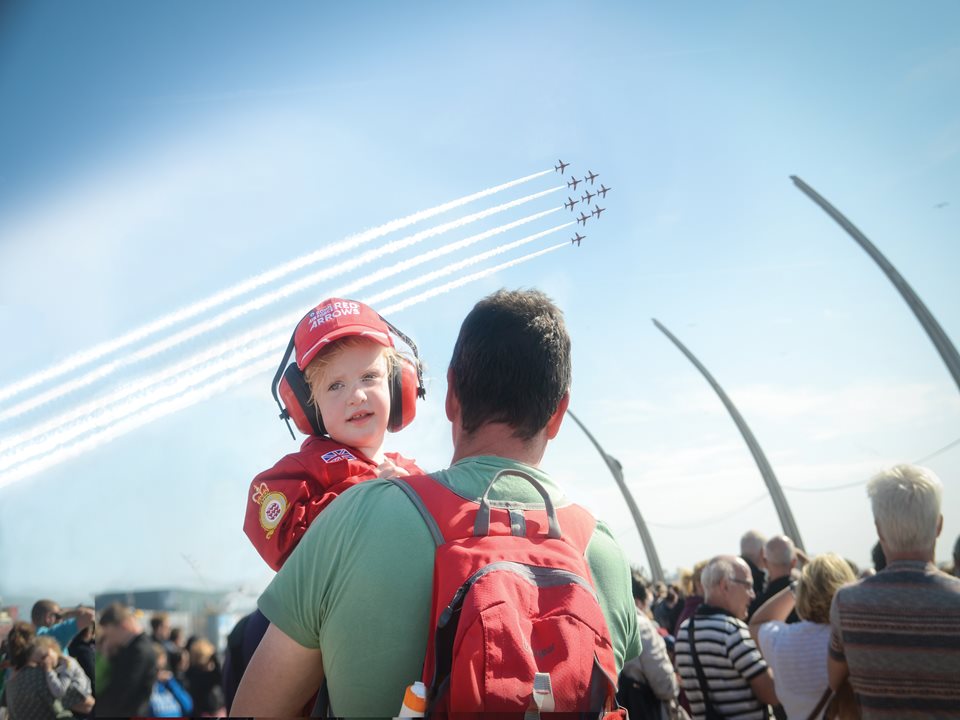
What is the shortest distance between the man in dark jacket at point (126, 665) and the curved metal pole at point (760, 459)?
28.0 meters

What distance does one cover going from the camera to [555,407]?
266cm

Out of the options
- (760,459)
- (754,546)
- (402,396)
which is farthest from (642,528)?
(402,396)

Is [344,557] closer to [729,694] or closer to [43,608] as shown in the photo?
[43,608]

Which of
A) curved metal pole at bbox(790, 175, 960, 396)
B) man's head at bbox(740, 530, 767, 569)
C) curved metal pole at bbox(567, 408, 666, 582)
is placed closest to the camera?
man's head at bbox(740, 530, 767, 569)

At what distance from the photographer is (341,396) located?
2994mm

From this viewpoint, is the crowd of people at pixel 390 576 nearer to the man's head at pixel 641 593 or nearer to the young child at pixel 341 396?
the young child at pixel 341 396

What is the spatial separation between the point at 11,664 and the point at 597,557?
1.85m

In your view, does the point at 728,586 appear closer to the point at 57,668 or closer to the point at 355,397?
the point at 355,397

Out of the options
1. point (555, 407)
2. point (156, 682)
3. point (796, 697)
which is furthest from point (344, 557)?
point (796, 697)

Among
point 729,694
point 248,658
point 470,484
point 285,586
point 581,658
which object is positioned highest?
point 470,484

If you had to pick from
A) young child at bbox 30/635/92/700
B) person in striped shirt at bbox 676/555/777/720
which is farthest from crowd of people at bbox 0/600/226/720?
person in striped shirt at bbox 676/555/777/720

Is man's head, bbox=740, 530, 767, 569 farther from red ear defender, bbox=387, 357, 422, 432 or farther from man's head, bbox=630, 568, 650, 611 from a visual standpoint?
red ear defender, bbox=387, 357, 422, 432

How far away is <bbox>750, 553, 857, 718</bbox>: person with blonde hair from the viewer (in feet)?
18.6

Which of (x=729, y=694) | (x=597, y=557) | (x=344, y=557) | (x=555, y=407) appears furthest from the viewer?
(x=729, y=694)
